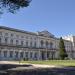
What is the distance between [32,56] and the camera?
87.0 m

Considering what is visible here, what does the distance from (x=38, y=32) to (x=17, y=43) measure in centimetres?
1554

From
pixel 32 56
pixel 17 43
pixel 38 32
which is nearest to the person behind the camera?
pixel 17 43

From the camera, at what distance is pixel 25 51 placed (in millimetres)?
83750

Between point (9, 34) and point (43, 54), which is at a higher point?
point (9, 34)

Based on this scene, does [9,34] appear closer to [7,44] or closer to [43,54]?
[7,44]

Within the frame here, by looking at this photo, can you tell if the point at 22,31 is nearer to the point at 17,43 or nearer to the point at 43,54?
Answer: the point at 17,43

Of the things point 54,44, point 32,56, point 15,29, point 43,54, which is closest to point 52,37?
point 54,44

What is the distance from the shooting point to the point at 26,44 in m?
86.4

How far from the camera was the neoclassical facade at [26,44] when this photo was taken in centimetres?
7500

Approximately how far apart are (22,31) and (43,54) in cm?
1611

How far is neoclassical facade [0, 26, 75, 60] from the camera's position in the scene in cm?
7500

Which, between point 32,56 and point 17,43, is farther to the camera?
point 32,56

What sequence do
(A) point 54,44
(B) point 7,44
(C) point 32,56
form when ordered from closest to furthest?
(B) point 7,44
(C) point 32,56
(A) point 54,44

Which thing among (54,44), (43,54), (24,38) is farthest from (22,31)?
(54,44)
